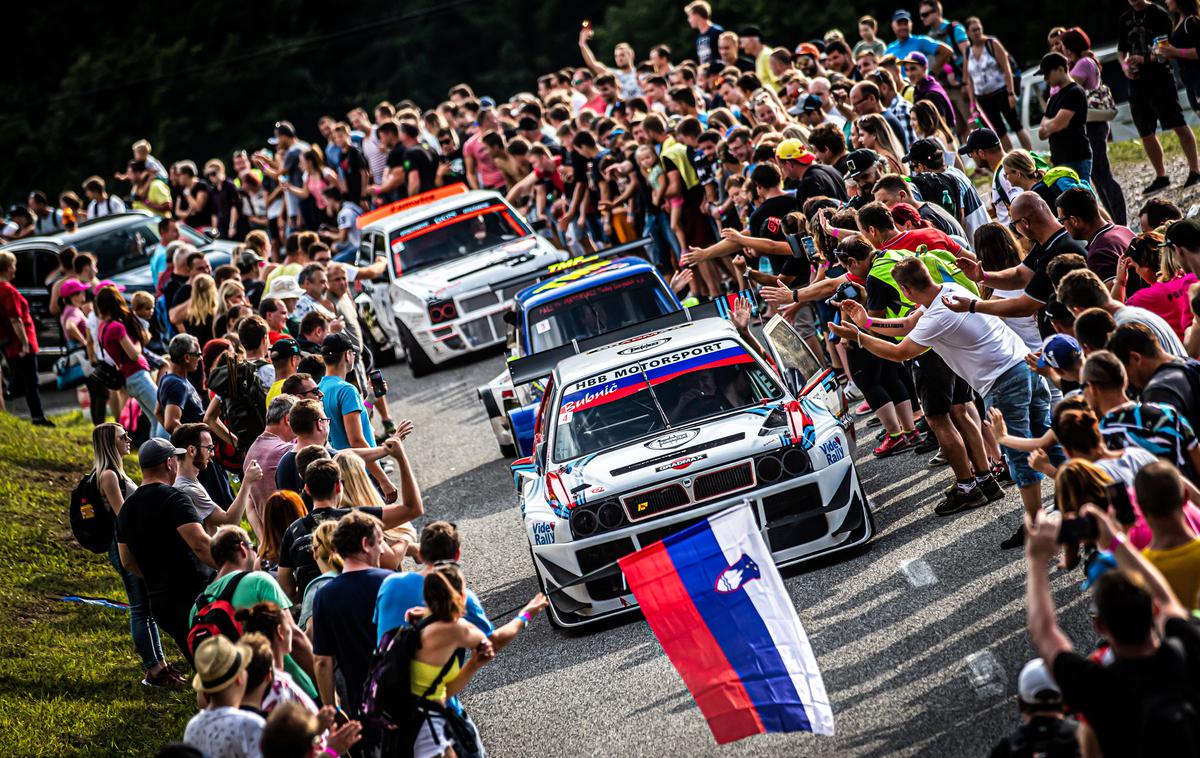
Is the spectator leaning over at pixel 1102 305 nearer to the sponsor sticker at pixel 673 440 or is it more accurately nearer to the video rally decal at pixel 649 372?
the sponsor sticker at pixel 673 440

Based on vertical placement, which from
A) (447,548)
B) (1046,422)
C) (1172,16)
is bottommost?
(1046,422)

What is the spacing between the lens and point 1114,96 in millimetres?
18844

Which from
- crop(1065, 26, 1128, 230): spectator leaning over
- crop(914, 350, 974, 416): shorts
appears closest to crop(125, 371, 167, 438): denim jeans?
crop(914, 350, 974, 416): shorts

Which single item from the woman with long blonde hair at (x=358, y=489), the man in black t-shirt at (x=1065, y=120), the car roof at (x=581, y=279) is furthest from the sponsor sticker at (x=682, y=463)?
the man in black t-shirt at (x=1065, y=120)

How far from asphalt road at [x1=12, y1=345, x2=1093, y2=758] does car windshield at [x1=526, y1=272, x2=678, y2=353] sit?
9.67ft

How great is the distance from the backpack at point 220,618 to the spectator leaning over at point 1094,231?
5.19 metres

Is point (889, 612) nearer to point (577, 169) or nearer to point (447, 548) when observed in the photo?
point (447, 548)

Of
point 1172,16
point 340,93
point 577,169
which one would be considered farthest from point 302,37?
point 1172,16

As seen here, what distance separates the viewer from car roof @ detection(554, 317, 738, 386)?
392 inches

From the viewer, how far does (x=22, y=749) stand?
325 inches

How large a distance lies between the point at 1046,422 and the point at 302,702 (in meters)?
4.79

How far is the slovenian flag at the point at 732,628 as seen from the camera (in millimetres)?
6457

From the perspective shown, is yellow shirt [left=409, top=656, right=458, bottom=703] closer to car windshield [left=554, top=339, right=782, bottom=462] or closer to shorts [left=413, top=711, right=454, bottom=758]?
shorts [left=413, top=711, right=454, bottom=758]

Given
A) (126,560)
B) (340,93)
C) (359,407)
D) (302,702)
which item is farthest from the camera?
(340,93)
